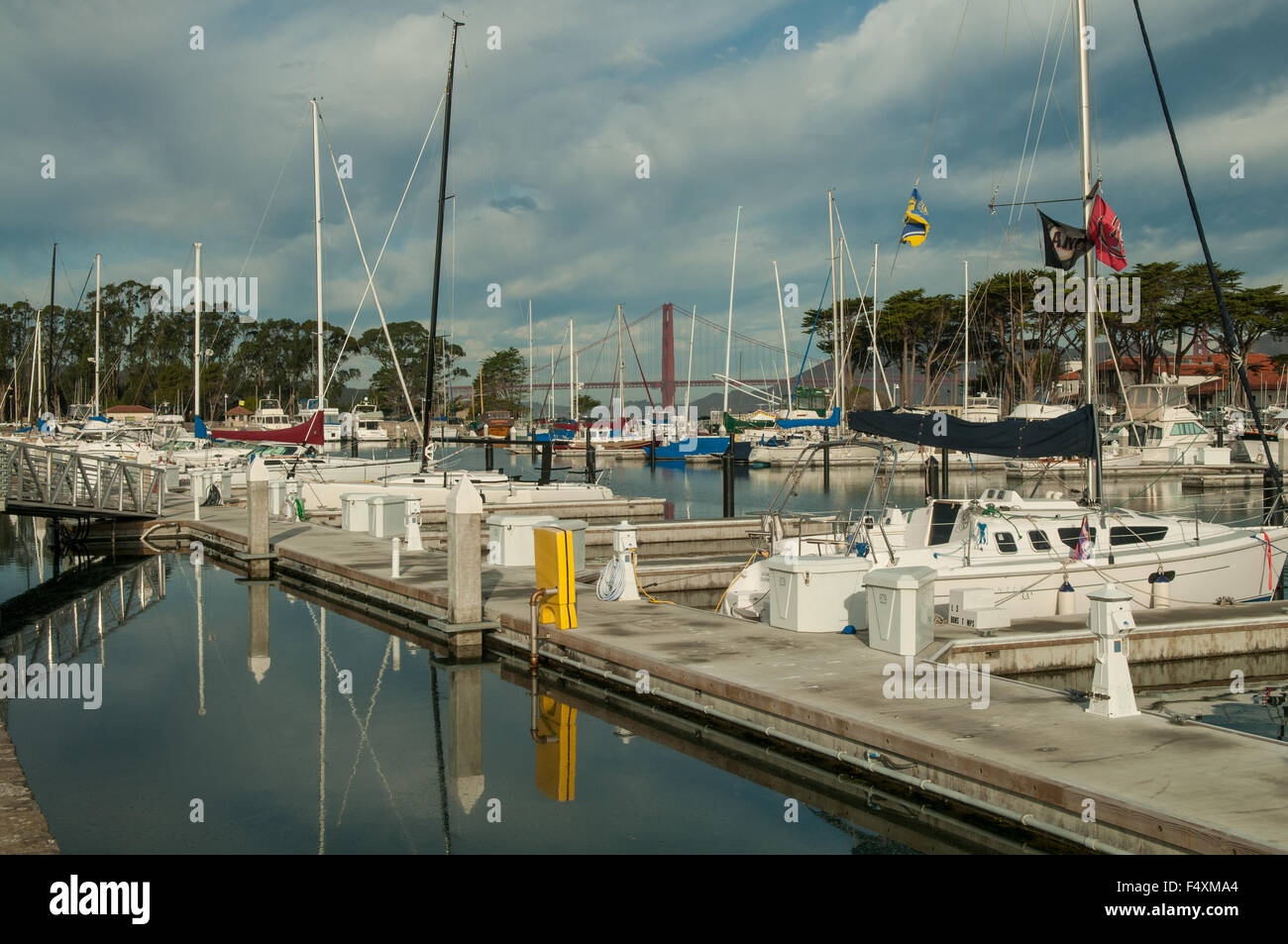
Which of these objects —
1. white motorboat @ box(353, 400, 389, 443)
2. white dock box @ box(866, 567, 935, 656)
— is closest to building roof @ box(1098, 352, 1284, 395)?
white motorboat @ box(353, 400, 389, 443)

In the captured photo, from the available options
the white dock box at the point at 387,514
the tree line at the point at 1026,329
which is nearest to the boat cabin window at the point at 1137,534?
the white dock box at the point at 387,514

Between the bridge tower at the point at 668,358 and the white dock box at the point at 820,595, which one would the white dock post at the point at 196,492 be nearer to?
the white dock box at the point at 820,595

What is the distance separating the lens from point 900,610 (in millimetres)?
12352

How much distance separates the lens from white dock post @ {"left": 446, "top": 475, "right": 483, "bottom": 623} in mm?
14852

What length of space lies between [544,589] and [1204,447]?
65.6 meters

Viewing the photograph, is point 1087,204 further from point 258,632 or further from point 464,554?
point 258,632

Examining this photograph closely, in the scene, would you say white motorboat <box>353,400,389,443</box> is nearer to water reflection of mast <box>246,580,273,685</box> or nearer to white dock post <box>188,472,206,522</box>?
white dock post <box>188,472,206,522</box>

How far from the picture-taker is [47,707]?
43.1ft

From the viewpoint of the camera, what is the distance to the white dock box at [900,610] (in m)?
12.3

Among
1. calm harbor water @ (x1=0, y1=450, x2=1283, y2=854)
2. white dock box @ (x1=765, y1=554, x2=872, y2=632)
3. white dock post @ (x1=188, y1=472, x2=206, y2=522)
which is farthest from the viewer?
white dock post @ (x1=188, y1=472, x2=206, y2=522)

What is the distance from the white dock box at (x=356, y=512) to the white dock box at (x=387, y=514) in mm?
733

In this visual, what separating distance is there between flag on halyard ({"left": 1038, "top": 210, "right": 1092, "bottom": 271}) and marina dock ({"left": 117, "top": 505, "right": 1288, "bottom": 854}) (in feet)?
22.0

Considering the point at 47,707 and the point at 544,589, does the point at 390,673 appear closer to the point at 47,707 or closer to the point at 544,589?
the point at 544,589
